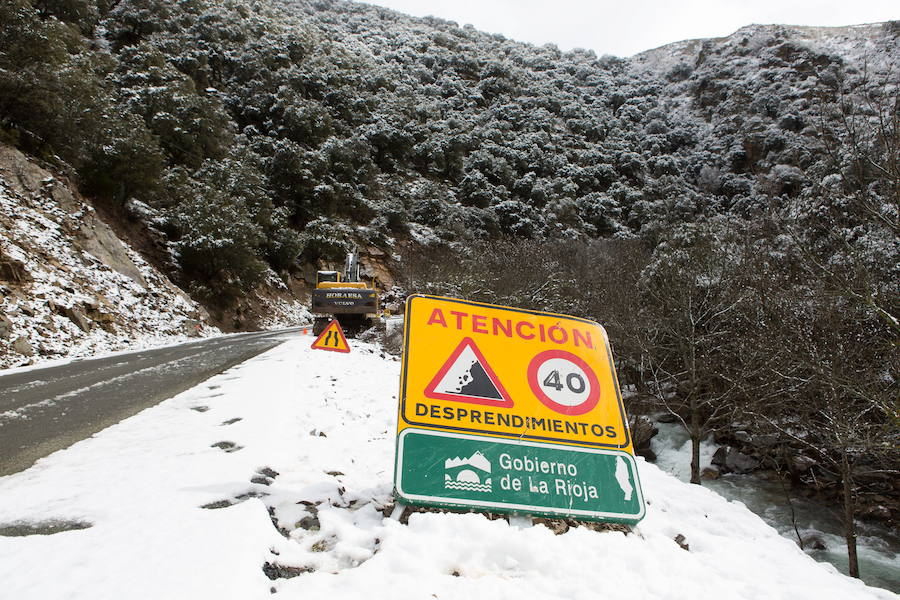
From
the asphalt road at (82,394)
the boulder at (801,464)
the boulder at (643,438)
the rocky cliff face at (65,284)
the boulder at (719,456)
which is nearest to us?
the asphalt road at (82,394)

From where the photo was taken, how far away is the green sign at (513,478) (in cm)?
292

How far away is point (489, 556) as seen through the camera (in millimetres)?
2570

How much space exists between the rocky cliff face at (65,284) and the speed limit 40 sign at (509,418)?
1115cm

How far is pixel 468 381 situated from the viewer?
3355mm

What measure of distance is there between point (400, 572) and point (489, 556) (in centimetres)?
54

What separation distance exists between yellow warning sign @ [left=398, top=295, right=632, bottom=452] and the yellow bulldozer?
40.5 feet

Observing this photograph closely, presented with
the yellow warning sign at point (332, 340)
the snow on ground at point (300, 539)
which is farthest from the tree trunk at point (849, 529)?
the yellow warning sign at point (332, 340)

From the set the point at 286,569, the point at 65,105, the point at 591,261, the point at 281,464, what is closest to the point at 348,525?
the point at 286,569

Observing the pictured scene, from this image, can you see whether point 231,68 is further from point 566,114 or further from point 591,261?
point 566,114

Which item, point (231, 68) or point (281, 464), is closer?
point (281, 464)

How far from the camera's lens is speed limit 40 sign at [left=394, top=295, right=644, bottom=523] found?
118 inches

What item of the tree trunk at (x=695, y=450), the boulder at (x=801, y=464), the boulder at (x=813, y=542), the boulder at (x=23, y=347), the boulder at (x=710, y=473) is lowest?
the boulder at (x=813, y=542)

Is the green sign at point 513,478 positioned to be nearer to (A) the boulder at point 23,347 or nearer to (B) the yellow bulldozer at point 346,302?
(A) the boulder at point 23,347

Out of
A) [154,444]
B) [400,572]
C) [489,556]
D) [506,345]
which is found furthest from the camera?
[154,444]
